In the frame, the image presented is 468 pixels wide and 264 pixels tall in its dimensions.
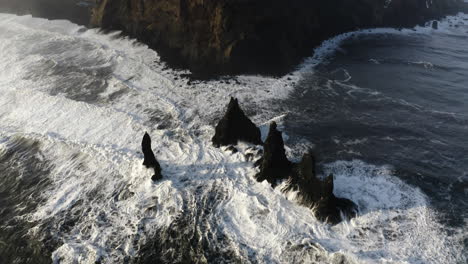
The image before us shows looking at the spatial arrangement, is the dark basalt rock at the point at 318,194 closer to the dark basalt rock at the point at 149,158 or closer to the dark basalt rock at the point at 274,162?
the dark basalt rock at the point at 274,162

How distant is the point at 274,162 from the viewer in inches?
877

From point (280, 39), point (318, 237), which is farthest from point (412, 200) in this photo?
point (280, 39)

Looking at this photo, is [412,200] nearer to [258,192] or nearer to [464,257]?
[464,257]

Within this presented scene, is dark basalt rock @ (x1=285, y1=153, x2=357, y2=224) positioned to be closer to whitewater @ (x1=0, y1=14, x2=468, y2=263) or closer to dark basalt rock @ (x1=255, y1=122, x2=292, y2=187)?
whitewater @ (x1=0, y1=14, x2=468, y2=263)

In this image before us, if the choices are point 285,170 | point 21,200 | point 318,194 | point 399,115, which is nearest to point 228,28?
point 399,115

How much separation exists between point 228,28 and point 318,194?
26454 millimetres

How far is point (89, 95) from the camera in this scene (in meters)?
35.9

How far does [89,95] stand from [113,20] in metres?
24.2

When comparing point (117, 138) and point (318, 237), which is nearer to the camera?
point (318, 237)

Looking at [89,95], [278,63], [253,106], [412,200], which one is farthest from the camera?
[278,63]

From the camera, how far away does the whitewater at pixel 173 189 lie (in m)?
18.1

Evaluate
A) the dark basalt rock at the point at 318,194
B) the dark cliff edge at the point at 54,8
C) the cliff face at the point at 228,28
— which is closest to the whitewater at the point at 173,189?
the dark basalt rock at the point at 318,194

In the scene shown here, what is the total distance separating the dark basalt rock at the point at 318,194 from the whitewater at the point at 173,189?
573 millimetres

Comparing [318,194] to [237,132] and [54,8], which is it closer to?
[237,132]
